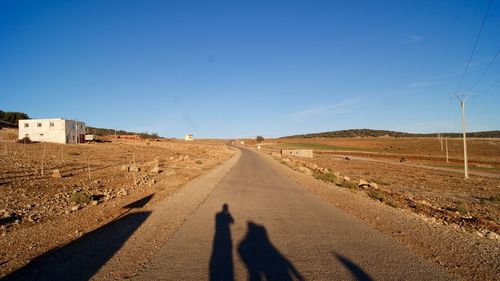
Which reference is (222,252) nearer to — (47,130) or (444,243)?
(444,243)

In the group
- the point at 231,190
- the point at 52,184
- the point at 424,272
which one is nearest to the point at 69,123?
the point at 52,184

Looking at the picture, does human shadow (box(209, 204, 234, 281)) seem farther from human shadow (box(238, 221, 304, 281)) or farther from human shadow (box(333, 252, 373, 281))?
human shadow (box(333, 252, 373, 281))

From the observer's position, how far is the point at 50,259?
6.96 metres

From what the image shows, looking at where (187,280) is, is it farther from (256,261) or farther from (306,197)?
(306,197)

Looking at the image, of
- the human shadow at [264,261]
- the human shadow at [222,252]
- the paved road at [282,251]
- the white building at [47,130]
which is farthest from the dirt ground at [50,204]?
the white building at [47,130]

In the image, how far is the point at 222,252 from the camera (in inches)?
284

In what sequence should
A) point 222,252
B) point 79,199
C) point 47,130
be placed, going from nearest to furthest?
point 222,252
point 79,199
point 47,130

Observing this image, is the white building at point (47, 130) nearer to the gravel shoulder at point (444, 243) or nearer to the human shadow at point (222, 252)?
the human shadow at point (222, 252)

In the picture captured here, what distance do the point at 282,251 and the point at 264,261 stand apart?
30.1 inches

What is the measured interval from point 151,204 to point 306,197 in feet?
21.8

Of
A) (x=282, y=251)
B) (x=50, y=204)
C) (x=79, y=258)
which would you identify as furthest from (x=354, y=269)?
(x=50, y=204)

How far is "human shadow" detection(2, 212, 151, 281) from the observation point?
610cm

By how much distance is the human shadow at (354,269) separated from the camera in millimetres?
5841

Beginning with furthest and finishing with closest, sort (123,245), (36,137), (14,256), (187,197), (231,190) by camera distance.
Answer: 1. (36,137)
2. (231,190)
3. (187,197)
4. (123,245)
5. (14,256)
